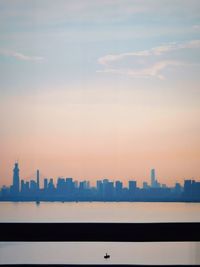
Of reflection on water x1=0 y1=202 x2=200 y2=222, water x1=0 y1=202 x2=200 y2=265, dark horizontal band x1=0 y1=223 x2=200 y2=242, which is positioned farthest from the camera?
reflection on water x1=0 y1=202 x2=200 y2=222

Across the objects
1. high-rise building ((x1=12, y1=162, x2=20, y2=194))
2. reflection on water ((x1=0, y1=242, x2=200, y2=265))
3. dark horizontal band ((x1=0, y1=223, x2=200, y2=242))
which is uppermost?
high-rise building ((x1=12, y1=162, x2=20, y2=194))

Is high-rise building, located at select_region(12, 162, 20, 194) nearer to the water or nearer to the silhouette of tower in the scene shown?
the silhouette of tower

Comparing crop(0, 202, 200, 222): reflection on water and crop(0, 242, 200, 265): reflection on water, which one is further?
crop(0, 202, 200, 222): reflection on water

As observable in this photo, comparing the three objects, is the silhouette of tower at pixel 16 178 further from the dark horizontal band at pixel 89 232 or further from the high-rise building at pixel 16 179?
the dark horizontal band at pixel 89 232

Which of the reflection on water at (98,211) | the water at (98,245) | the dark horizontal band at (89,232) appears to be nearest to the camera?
the dark horizontal band at (89,232)

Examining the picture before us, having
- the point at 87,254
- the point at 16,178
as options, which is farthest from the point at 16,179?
the point at 87,254

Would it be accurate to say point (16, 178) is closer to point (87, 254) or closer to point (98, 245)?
point (98, 245)

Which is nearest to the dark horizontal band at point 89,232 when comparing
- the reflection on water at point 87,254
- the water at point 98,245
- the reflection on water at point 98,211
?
the water at point 98,245

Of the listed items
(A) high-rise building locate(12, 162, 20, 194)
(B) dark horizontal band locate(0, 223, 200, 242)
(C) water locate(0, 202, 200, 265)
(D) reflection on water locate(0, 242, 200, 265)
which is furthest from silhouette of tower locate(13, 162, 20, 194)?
(B) dark horizontal band locate(0, 223, 200, 242)
